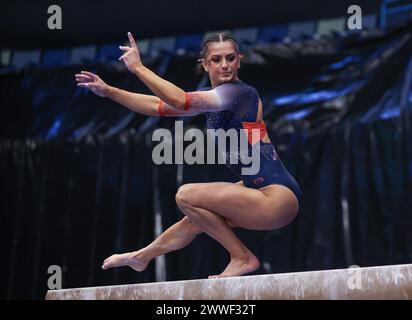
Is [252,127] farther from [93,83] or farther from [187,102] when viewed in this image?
[93,83]

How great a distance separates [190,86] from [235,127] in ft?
10.2

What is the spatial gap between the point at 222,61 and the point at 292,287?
1.19m

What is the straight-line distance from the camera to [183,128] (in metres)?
6.64

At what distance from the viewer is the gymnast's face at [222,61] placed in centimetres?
387

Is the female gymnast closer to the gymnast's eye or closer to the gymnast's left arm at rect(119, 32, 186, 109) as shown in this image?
the gymnast's eye

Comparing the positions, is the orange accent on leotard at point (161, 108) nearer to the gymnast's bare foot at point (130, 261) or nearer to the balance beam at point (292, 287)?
the gymnast's bare foot at point (130, 261)

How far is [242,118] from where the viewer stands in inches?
151

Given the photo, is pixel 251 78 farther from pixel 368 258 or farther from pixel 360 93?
pixel 368 258

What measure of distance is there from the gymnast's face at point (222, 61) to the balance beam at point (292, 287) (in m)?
1.01

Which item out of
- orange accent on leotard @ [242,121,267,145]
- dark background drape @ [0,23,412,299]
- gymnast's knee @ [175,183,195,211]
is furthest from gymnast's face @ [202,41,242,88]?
dark background drape @ [0,23,412,299]

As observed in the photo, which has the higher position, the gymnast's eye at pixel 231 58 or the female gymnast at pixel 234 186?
the gymnast's eye at pixel 231 58

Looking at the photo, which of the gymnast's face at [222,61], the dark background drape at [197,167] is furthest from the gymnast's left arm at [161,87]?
the dark background drape at [197,167]

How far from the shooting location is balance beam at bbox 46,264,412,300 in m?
3.12

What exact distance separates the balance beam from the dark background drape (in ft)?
8.67
